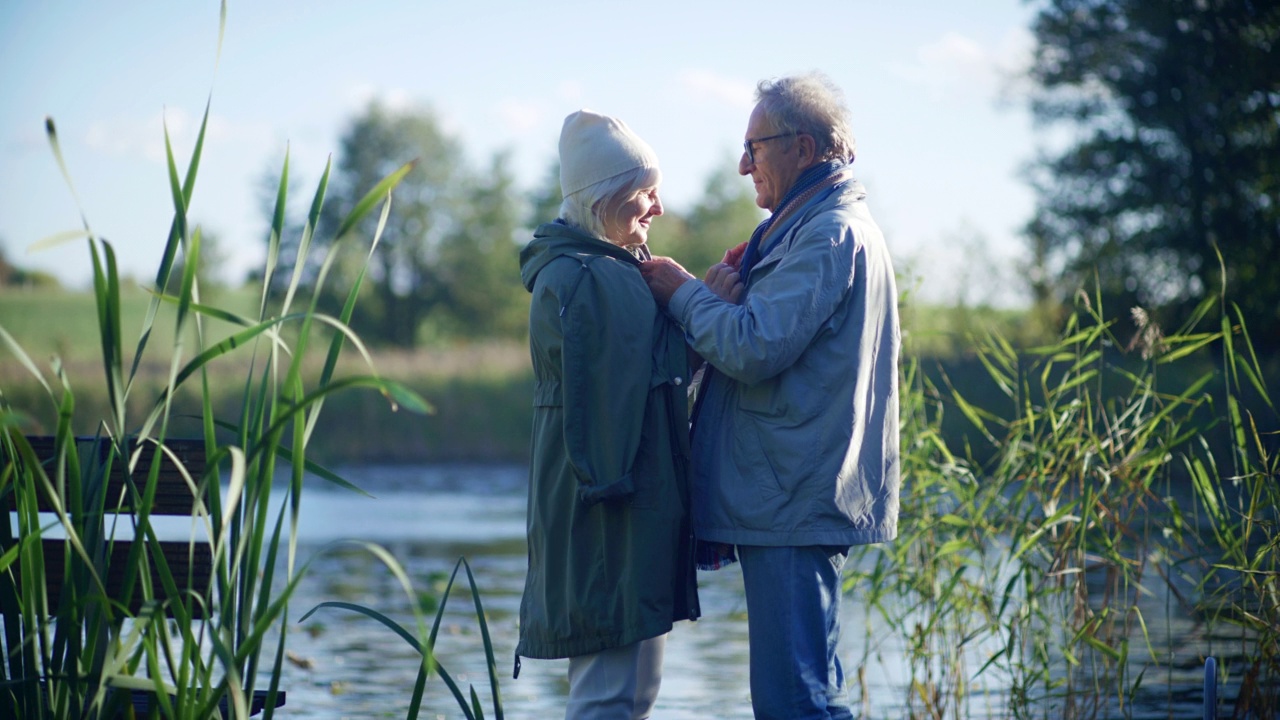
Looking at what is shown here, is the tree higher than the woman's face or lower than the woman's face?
higher

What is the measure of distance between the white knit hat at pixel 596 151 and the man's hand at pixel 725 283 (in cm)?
26

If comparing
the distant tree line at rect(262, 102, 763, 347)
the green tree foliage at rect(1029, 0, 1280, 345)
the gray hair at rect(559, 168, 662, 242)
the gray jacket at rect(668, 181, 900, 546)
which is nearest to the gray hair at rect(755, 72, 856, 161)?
the gray jacket at rect(668, 181, 900, 546)

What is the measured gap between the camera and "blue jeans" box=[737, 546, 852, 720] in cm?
224

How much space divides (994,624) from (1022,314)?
58.8 feet

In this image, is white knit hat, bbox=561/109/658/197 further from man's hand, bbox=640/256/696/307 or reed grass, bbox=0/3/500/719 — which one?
reed grass, bbox=0/3/500/719

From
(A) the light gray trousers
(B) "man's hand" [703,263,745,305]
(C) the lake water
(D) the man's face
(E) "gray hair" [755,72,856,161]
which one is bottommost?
(C) the lake water

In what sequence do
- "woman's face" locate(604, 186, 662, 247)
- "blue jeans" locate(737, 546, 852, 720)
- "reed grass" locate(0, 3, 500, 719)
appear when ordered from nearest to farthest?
"reed grass" locate(0, 3, 500, 719) < "blue jeans" locate(737, 546, 852, 720) < "woman's face" locate(604, 186, 662, 247)

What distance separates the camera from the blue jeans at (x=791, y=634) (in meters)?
2.24

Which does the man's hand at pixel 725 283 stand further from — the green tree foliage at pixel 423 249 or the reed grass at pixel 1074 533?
the green tree foliage at pixel 423 249

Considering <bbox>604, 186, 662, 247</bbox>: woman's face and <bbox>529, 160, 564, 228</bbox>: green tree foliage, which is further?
<bbox>529, 160, 564, 228</bbox>: green tree foliage

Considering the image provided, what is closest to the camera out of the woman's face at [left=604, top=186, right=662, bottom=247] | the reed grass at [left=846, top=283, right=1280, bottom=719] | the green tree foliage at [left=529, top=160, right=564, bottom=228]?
the woman's face at [left=604, top=186, right=662, bottom=247]

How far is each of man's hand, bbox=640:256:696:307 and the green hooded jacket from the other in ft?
0.19

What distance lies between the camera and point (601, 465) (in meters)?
2.26

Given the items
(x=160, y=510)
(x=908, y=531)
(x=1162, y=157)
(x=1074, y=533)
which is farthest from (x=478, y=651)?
(x=1162, y=157)
